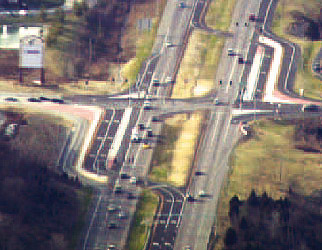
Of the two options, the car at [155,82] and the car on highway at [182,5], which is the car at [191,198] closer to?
the car at [155,82]

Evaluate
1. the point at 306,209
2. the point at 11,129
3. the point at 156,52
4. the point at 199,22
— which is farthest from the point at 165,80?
the point at 306,209

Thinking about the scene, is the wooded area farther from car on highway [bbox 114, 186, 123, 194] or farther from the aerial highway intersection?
car on highway [bbox 114, 186, 123, 194]

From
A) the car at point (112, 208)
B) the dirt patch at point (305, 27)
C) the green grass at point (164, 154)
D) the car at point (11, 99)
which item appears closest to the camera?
the car at point (112, 208)

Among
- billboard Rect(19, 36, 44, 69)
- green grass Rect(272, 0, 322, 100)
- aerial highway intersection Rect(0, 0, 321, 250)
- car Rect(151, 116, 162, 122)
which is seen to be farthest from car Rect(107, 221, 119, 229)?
green grass Rect(272, 0, 322, 100)

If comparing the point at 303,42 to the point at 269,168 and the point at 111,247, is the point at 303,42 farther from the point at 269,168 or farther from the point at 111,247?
the point at 111,247

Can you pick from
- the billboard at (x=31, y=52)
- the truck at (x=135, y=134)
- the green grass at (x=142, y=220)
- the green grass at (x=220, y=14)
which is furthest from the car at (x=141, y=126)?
the green grass at (x=220, y=14)

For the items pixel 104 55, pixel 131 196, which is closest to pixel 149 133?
pixel 131 196
